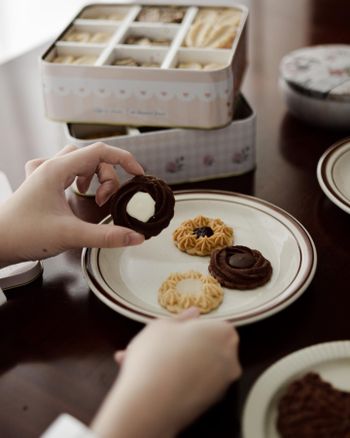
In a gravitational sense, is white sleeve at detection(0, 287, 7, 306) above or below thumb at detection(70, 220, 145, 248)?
below

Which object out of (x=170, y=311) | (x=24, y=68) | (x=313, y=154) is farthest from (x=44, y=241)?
(x=24, y=68)

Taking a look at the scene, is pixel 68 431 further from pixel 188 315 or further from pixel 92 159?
pixel 92 159

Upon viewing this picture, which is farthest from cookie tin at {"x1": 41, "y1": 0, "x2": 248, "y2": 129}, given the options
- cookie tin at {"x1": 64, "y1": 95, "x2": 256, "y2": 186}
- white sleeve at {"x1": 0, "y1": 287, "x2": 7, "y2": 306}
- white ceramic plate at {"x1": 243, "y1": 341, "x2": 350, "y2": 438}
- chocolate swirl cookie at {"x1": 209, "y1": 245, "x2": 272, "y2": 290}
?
white ceramic plate at {"x1": 243, "y1": 341, "x2": 350, "y2": 438}

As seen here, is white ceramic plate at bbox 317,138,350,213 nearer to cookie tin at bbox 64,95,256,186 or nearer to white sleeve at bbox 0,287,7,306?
cookie tin at bbox 64,95,256,186

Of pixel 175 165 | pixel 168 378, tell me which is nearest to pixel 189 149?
pixel 175 165

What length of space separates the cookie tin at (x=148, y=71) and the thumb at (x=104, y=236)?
0.35 meters

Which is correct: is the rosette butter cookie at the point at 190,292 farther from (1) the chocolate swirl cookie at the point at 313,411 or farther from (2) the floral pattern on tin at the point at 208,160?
(2) the floral pattern on tin at the point at 208,160

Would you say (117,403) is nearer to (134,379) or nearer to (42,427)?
(134,379)

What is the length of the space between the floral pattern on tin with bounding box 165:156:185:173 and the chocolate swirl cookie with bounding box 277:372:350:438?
59 cm

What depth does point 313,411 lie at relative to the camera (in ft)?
2.28

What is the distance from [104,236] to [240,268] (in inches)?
8.1

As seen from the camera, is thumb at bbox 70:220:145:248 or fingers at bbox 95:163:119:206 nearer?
thumb at bbox 70:220:145:248

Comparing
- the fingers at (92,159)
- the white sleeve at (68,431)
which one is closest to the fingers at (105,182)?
the fingers at (92,159)

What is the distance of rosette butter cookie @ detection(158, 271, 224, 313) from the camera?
35.8 inches
